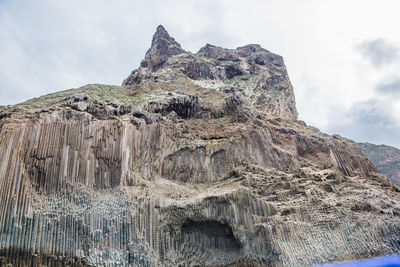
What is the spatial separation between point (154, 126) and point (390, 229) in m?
19.3

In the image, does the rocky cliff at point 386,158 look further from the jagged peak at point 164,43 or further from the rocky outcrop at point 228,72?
the jagged peak at point 164,43

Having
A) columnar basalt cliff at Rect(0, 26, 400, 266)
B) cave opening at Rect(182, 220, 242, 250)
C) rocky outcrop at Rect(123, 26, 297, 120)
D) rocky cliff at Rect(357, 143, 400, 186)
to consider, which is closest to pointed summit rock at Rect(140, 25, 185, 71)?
→ rocky outcrop at Rect(123, 26, 297, 120)

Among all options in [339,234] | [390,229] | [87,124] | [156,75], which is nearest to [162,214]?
[87,124]

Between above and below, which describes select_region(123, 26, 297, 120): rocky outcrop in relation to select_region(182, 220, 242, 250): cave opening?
above

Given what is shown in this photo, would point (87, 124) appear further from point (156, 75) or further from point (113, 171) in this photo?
point (156, 75)

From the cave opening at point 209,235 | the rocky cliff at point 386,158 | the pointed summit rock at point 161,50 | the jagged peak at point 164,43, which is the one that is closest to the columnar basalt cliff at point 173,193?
the cave opening at point 209,235

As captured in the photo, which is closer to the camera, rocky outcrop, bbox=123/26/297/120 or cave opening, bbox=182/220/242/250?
cave opening, bbox=182/220/242/250

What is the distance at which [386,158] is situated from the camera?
83812 mm

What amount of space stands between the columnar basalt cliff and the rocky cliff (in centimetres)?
5806

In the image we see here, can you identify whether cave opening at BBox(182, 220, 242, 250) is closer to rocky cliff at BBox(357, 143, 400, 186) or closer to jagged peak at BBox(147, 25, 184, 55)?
jagged peak at BBox(147, 25, 184, 55)

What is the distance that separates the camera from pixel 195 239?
1873cm

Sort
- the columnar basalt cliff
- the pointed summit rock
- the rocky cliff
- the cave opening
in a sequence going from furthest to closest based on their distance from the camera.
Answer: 1. the rocky cliff
2. the pointed summit rock
3. the cave opening
4. the columnar basalt cliff

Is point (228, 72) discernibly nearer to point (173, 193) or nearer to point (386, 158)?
point (173, 193)

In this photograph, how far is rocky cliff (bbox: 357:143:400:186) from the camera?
76375 mm
